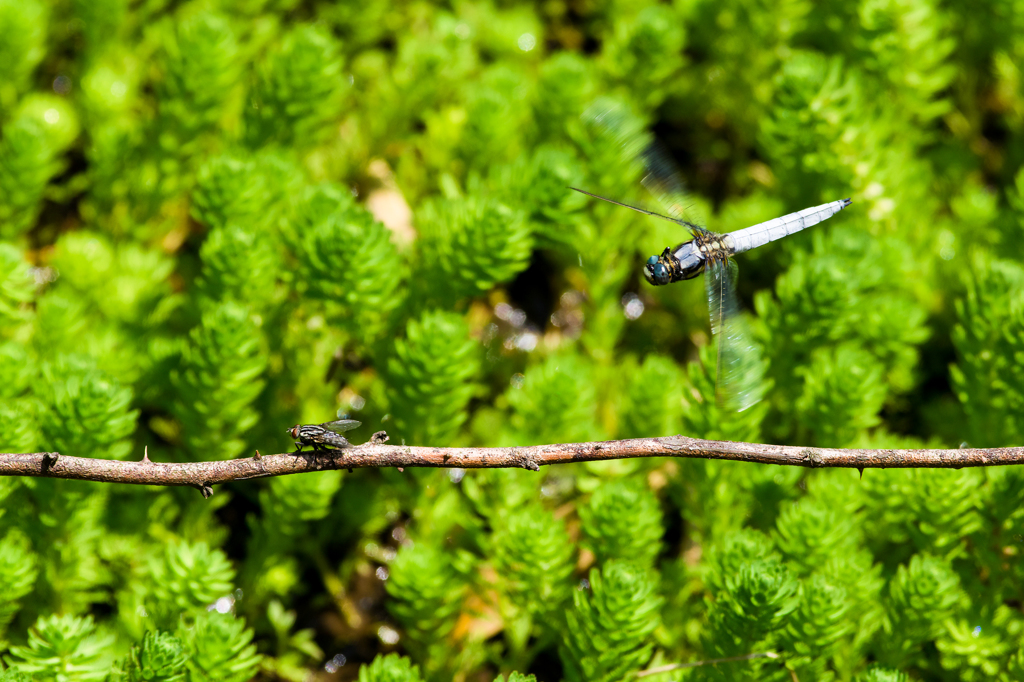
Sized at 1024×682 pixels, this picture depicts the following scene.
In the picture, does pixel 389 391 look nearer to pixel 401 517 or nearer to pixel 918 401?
pixel 401 517

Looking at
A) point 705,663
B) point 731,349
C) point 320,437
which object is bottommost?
point 705,663

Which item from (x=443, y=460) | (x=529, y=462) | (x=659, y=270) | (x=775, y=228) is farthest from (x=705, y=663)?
(x=775, y=228)

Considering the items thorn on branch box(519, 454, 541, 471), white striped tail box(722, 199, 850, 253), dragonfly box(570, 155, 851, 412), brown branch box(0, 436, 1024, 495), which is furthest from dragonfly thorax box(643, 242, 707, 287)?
thorn on branch box(519, 454, 541, 471)

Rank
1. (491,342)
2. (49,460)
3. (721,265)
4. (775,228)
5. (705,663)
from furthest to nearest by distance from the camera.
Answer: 1. (491,342)
2. (775,228)
3. (721,265)
4. (705,663)
5. (49,460)

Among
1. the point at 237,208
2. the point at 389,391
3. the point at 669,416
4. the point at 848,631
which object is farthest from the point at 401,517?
the point at 848,631

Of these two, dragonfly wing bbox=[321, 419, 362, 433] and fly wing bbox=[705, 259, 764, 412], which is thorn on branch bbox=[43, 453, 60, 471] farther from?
fly wing bbox=[705, 259, 764, 412]

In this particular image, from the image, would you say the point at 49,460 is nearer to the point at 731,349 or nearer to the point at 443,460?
the point at 443,460

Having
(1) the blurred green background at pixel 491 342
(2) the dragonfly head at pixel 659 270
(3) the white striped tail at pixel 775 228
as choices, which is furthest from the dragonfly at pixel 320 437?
(3) the white striped tail at pixel 775 228

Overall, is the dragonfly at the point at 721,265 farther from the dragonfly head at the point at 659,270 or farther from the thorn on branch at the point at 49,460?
the thorn on branch at the point at 49,460
